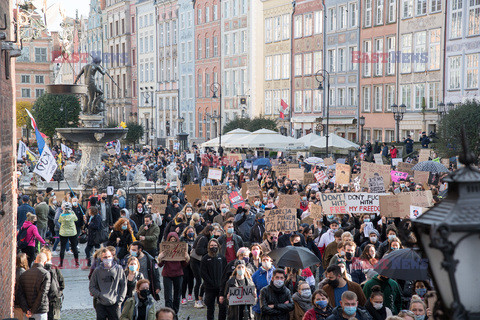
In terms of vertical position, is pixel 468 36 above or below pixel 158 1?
below

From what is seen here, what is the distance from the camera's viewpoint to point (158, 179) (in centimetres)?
3456

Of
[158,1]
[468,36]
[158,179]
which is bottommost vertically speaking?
[158,179]

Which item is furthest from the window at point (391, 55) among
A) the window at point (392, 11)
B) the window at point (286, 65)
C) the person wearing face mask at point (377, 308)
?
the person wearing face mask at point (377, 308)

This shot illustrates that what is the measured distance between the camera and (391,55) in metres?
48.3

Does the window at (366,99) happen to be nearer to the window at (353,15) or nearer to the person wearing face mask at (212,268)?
the window at (353,15)

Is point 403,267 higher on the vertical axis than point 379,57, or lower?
lower

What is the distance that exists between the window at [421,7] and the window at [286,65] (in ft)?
49.7

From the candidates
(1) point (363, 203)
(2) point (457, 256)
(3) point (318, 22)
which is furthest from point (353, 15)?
(2) point (457, 256)

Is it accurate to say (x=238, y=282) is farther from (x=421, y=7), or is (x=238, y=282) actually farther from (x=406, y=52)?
(x=406, y=52)

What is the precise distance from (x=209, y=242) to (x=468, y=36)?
32.2 m

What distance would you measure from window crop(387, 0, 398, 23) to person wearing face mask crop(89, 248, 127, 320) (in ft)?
130

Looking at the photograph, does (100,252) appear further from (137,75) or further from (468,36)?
(137,75)

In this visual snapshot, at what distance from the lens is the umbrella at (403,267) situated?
988 centimetres

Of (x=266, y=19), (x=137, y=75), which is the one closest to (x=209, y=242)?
(x=266, y=19)
